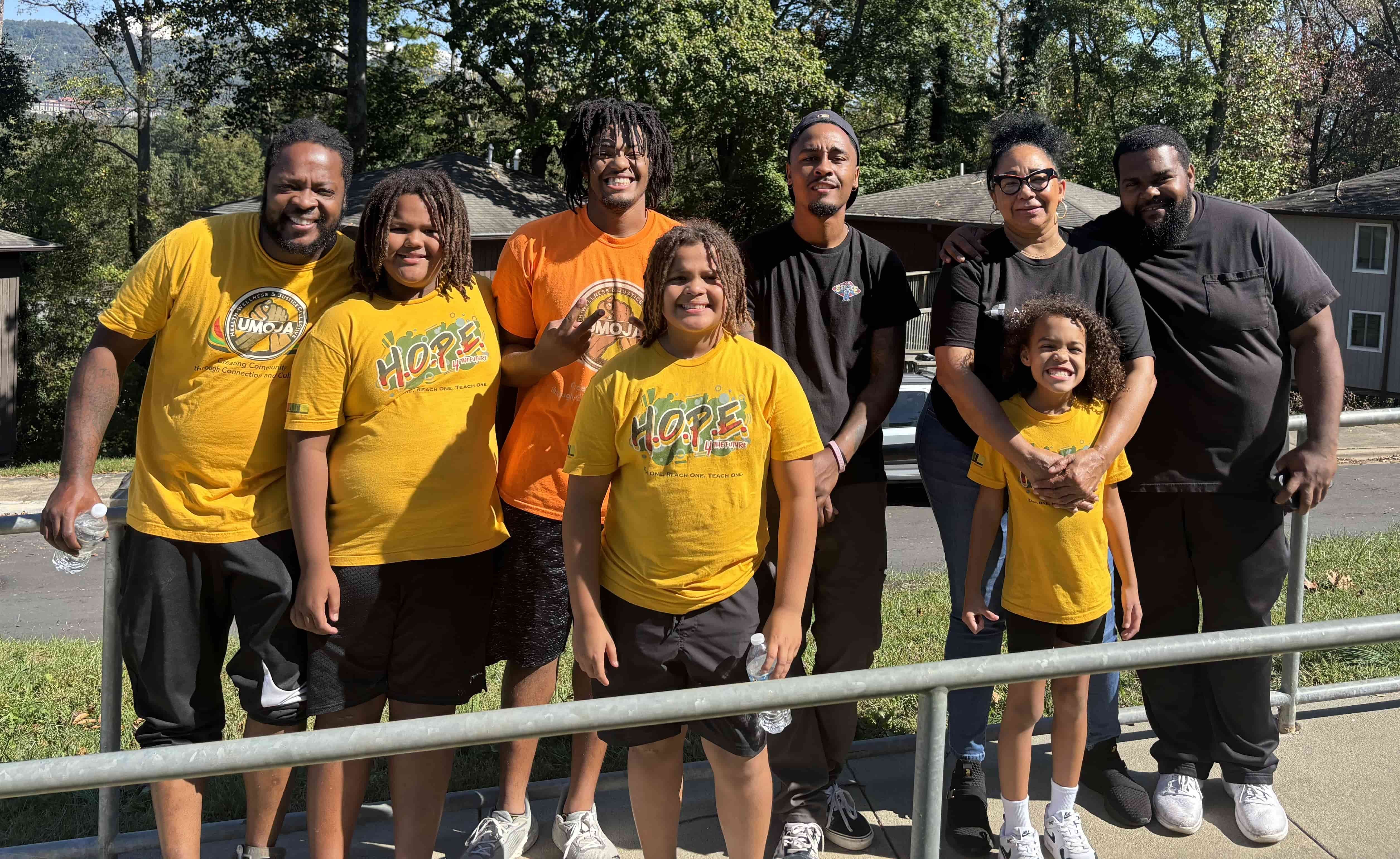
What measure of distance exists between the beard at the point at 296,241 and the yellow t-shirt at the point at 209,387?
70 millimetres

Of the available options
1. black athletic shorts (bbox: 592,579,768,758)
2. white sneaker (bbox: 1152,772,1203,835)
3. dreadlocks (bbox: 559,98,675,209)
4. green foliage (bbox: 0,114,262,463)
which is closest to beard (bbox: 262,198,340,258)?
dreadlocks (bbox: 559,98,675,209)

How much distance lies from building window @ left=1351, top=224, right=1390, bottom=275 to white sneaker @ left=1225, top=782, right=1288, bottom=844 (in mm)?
26657

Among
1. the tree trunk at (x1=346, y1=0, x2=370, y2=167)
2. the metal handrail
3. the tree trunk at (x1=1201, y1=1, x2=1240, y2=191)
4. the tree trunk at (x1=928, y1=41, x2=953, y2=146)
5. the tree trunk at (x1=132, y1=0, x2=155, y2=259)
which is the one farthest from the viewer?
the tree trunk at (x1=928, y1=41, x2=953, y2=146)

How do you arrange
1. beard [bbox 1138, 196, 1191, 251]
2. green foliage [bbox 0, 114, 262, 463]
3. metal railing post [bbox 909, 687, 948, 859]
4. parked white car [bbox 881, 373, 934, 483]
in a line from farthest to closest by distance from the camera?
green foliage [bbox 0, 114, 262, 463] < parked white car [bbox 881, 373, 934, 483] < beard [bbox 1138, 196, 1191, 251] < metal railing post [bbox 909, 687, 948, 859]

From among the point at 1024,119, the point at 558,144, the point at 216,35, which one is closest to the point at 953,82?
the point at 558,144

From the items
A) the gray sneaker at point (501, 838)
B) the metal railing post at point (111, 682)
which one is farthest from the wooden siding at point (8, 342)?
the gray sneaker at point (501, 838)

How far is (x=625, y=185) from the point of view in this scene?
11.3 feet

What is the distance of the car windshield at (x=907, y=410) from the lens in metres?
11.4

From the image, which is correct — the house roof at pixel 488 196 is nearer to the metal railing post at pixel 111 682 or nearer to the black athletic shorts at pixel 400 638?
the metal railing post at pixel 111 682

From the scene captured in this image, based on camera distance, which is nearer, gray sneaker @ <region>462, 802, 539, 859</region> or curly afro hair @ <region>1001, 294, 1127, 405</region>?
curly afro hair @ <region>1001, 294, 1127, 405</region>

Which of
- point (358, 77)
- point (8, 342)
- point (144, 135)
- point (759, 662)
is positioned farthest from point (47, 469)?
point (144, 135)

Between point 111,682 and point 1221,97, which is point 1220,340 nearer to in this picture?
point 111,682

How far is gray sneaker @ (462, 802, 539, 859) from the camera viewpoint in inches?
136

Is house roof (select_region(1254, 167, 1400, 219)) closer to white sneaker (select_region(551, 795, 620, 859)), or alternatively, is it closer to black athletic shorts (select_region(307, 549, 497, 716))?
white sneaker (select_region(551, 795, 620, 859))
